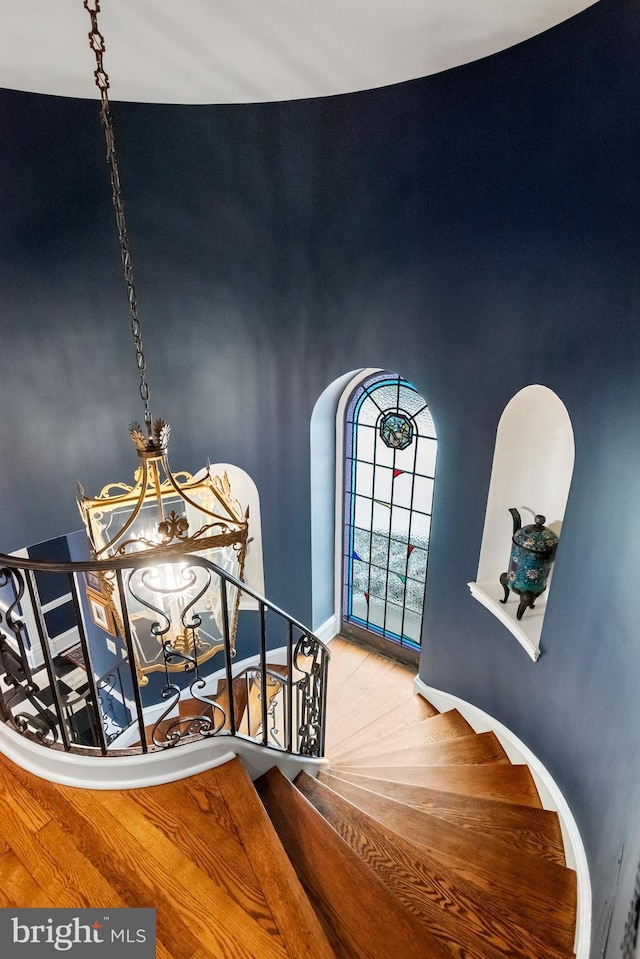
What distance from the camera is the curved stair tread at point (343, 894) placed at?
1654 mm

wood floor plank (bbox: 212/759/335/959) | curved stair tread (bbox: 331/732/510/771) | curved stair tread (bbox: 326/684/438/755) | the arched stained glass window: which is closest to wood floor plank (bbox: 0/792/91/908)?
wood floor plank (bbox: 212/759/335/959)

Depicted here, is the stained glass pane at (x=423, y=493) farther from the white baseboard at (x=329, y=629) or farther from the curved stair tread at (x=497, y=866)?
the curved stair tread at (x=497, y=866)

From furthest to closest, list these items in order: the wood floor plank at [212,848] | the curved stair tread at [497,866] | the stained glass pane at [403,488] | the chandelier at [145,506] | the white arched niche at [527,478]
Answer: the stained glass pane at [403,488], the white arched niche at [527,478], the curved stair tread at [497,866], the chandelier at [145,506], the wood floor plank at [212,848]

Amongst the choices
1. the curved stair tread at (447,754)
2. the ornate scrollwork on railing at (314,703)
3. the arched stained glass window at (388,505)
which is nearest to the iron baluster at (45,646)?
the ornate scrollwork on railing at (314,703)

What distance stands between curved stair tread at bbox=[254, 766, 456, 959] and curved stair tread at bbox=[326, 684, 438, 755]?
7.33 ft

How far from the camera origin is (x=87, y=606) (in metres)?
5.82

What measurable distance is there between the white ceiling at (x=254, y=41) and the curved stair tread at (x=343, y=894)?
342 cm

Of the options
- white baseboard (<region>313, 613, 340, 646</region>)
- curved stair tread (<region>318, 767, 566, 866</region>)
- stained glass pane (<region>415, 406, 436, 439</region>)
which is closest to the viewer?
curved stair tread (<region>318, 767, 566, 866</region>)

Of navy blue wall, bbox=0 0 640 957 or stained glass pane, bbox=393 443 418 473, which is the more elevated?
navy blue wall, bbox=0 0 640 957

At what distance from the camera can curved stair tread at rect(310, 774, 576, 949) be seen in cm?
220

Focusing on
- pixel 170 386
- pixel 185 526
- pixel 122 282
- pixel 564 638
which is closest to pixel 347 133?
pixel 122 282

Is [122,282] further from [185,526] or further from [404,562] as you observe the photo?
[404,562]

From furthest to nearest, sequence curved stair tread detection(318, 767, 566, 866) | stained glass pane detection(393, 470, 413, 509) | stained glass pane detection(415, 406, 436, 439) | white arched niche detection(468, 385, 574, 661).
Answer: stained glass pane detection(393, 470, 413, 509)
stained glass pane detection(415, 406, 436, 439)
white arched niche detection(468, 385, 574, 661)
curved stair tread detection(318, 767, 566, 866)

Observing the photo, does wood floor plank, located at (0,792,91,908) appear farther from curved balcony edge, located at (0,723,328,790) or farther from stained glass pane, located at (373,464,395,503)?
stained glass pane, located at (373,464,395,503)
